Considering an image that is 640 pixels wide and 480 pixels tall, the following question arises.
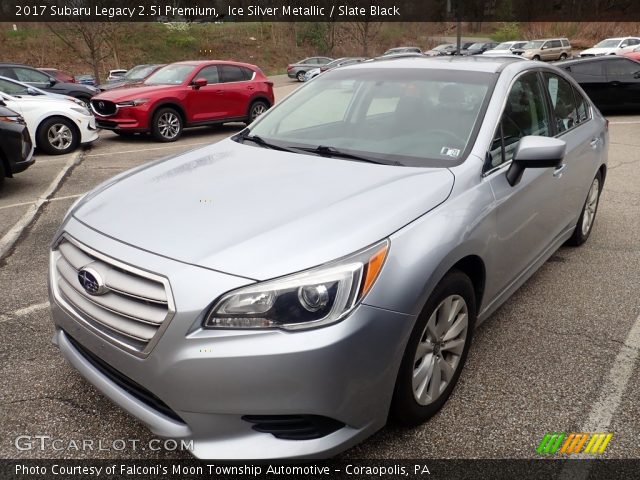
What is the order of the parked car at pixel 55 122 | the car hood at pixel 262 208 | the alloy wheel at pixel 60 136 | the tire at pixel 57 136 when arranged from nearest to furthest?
1. the car hood at pixel 262 208
2. the parked car at pixel 55 122
3. the tire at pixel 57 136
4. the alloy wheel at pixel 60 136

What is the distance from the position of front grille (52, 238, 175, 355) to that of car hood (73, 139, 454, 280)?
0.12 m

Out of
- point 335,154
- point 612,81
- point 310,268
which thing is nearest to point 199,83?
point 335,154

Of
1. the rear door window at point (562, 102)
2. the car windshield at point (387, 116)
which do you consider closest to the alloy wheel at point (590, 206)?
the rear door window at point (562, 102)

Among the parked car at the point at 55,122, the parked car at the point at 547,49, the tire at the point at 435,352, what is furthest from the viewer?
the parked car at the point at 547,49

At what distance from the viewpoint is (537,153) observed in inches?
109

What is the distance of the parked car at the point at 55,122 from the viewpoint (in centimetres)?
933

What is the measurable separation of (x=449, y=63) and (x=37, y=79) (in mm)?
14019

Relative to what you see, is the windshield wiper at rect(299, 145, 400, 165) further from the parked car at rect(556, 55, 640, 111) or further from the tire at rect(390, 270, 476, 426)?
the parked car at rect(556, 55, 640, 111)

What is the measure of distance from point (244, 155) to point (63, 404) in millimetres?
1659

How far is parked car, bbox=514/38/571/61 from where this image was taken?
125 feet

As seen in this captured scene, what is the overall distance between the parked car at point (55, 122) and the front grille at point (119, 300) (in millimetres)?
8135

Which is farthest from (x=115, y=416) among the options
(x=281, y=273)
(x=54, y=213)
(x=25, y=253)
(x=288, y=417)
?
(x=54, y=213)

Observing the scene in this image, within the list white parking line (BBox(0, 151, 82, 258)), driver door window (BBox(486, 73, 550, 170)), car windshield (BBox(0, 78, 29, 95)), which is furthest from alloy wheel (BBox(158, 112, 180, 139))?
driver door window (BBox(486, 73, 550, 170))

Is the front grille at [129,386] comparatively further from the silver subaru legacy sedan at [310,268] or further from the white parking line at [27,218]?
the white parking line at [27,218]
